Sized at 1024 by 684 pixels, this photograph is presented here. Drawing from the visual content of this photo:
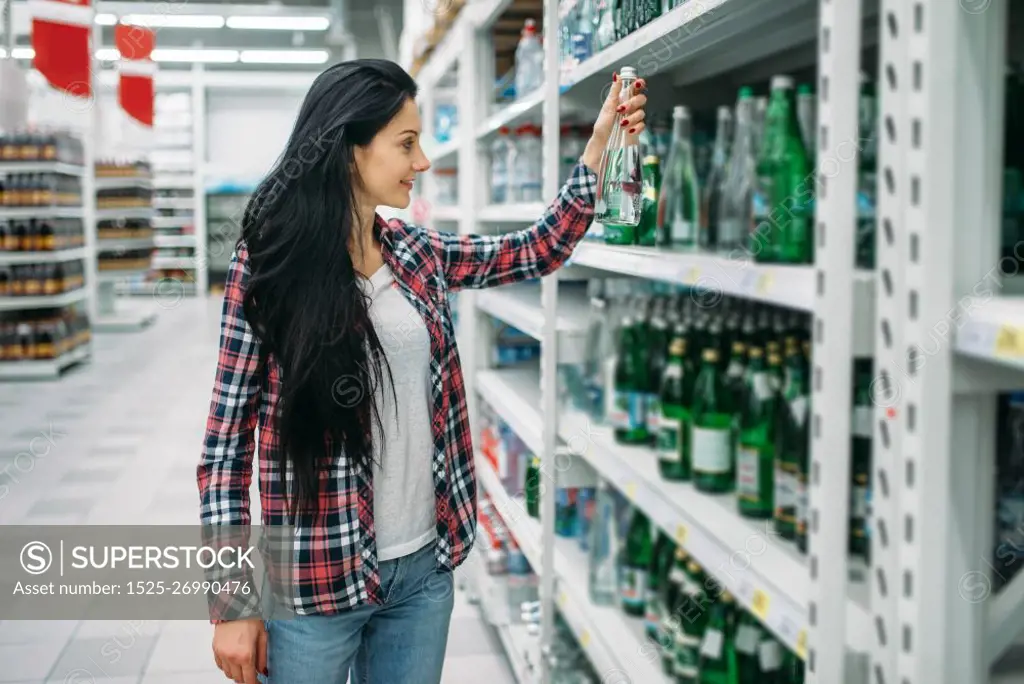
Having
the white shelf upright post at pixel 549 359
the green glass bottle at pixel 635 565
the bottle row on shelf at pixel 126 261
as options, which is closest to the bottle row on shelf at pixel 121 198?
the bottle row on shelf at pixel 126 261

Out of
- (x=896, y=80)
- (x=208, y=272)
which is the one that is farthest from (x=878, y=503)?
(x=208, y=272)

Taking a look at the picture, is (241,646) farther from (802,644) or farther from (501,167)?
(501,167)

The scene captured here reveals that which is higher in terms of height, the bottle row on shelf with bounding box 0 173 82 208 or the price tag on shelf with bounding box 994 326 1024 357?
the bottle row on shelf with bounding box 0 173 82 208

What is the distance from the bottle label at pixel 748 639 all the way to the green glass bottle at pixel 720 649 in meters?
0.03

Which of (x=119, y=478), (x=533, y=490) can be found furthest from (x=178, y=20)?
(x=533, y=490)

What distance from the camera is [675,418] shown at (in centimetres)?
207

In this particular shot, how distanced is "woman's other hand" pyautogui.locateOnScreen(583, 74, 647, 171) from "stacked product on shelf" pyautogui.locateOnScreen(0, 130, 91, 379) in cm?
809

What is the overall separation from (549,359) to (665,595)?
2.40 ft

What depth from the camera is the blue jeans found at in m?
1.68

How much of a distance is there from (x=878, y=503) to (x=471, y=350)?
3257 millimetres

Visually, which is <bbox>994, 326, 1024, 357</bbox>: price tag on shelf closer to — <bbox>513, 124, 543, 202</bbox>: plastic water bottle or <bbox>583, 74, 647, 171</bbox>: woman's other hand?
<bbox>583, 74, 647, 171</bbox>: woman's other hand

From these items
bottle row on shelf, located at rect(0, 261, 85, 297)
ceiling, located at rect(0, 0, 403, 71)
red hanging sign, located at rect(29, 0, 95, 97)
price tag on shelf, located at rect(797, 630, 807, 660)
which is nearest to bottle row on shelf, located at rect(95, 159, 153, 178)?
ceiling, located at rect(0, 0, 403, 71)

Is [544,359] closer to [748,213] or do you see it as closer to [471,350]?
[748,213]

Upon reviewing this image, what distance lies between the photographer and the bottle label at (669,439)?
200 centimetres
